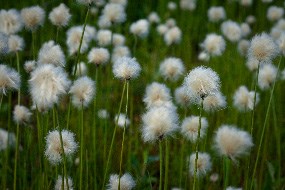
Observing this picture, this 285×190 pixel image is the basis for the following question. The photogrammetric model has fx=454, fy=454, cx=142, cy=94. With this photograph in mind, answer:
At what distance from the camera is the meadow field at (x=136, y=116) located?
130cm

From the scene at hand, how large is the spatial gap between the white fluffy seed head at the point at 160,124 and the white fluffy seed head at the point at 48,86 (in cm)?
26

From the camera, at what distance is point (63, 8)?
6.38 feet

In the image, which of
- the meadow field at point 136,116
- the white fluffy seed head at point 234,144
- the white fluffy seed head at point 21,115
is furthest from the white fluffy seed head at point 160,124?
the white fluffy seed head at point 21,115

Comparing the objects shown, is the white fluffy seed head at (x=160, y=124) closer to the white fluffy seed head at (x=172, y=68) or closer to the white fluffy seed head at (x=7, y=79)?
the white fluffy seed head at (x=7, y=79)

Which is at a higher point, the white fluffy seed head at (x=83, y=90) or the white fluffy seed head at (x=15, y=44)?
the white fluffy seed head at (x=15, y=44)

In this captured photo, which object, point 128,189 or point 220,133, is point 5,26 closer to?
point 128,189

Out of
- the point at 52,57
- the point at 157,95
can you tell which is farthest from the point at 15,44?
the point at 157,95

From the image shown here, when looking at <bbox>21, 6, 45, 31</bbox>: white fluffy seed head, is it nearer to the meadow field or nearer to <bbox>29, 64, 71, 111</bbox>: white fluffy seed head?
the meadow field

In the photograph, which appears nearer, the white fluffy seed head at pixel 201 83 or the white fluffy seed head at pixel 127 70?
the white fluffy seed head at pixel 201 83

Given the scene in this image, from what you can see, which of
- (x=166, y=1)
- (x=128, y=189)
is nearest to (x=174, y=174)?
(x=128, y=189)

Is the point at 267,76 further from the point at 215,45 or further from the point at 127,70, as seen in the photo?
the point at 127,70

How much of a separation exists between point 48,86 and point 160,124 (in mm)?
326

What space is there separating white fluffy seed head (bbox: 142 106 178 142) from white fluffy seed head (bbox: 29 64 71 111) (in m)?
0.26

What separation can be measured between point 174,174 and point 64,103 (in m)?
1.19
